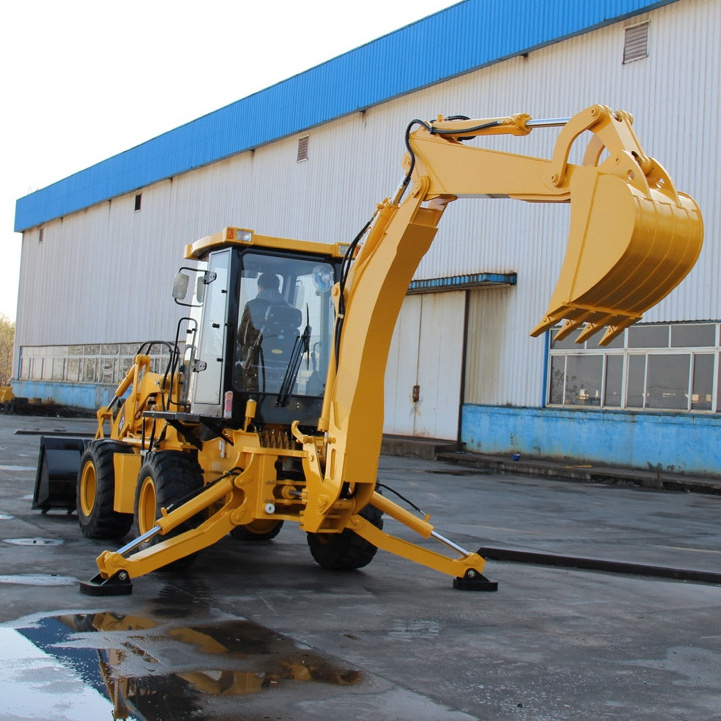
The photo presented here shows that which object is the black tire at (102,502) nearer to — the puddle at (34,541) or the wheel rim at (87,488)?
the wheel rim at (87,488)

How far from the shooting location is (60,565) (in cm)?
833

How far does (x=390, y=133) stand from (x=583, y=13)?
7.49m

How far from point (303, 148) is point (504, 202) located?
9860mm

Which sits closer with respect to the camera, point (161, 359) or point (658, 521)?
point (658, 521)

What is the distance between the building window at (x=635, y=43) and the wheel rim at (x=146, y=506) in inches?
690

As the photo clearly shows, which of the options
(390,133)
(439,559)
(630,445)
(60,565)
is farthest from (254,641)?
(390,133)

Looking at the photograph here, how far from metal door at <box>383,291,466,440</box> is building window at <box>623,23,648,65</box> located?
7.41 m

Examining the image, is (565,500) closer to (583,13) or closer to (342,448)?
(342,448)

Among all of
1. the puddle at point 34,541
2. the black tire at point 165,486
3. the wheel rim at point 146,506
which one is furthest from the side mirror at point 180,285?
the puddle at point 34,541

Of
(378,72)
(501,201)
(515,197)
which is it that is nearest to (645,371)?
(501,201)

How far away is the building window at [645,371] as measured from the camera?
20359 millimetres

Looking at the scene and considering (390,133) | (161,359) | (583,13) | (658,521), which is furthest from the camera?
(161,359)

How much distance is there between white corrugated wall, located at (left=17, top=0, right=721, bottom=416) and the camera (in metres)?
20.8

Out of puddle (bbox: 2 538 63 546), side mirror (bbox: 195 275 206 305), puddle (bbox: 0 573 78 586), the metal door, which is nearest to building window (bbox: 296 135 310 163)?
the metal door
